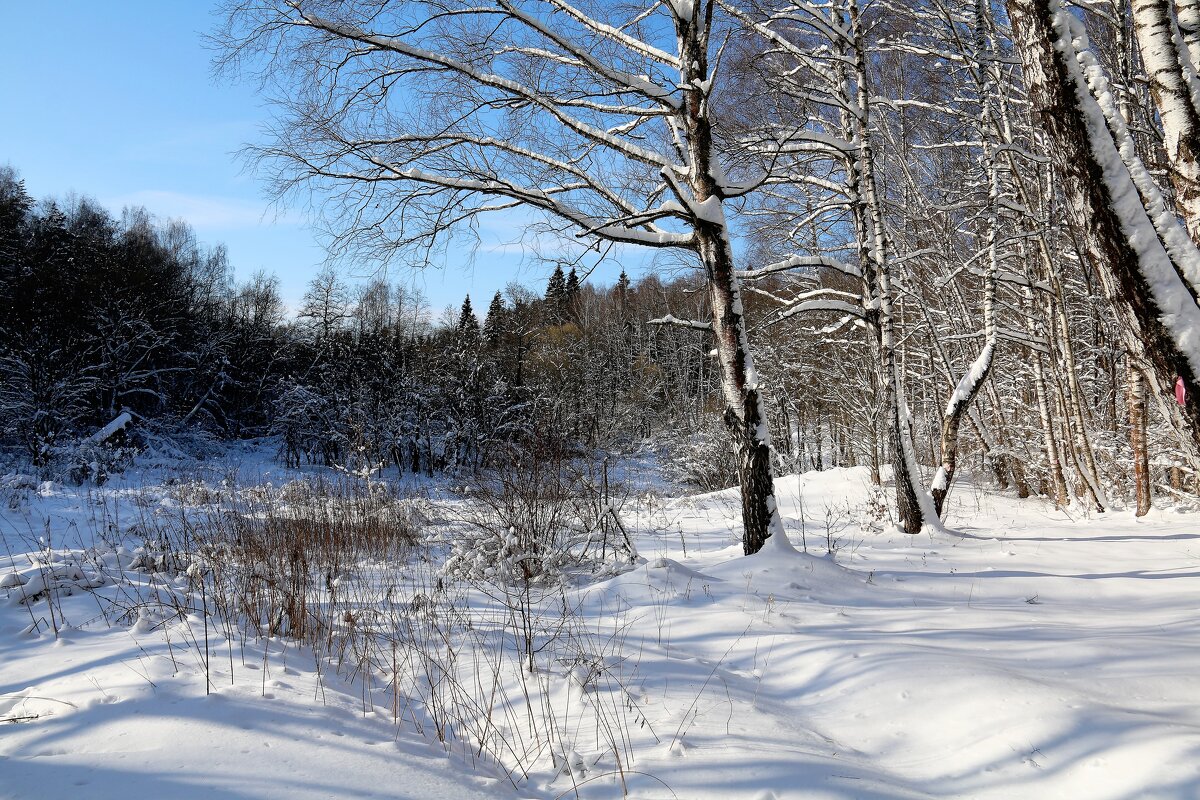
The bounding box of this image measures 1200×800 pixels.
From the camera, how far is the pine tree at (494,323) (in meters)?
31.1

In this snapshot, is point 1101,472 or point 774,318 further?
point 1101,472

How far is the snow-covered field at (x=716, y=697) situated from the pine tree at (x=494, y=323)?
86.3ft

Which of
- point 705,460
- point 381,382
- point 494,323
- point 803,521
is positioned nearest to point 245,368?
point 381,382

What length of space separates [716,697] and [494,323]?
3267cm

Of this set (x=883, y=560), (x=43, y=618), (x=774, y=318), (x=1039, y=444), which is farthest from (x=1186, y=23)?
(x=1039, y=444)

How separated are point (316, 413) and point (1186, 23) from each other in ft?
77.9

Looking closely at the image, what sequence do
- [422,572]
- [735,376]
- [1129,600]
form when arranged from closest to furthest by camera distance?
[1129,600] → [735,376] → [422,572]

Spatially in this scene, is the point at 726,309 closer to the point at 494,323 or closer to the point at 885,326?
the point at 885,326

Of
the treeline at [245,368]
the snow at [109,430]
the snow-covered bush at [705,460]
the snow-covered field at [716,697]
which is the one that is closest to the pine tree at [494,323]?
the treeline at [245,368]

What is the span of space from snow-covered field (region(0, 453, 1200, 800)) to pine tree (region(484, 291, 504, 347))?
86.3 feet

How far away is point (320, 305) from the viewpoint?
28.1 meters

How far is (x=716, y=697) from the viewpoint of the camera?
280cm

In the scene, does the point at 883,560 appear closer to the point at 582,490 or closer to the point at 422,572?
the point at 582,490

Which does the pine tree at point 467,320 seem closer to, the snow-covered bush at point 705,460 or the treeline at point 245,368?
the treeline at point 245,368
